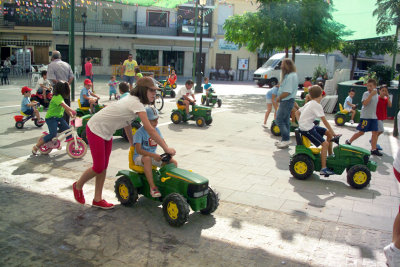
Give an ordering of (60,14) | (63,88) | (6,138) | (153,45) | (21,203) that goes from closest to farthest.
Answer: (21,203)
(63,88)
(6,138)
(60,14)
(153,45)

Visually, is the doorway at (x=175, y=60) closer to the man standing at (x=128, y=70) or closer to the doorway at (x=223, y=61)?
the doorway at (x=223, y=61)

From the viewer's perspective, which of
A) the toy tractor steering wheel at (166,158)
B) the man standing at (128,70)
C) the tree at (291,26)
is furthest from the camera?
the tree at (291,26)

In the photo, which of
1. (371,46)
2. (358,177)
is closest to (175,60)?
(371,46)

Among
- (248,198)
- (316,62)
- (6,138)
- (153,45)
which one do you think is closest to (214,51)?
(153,45)

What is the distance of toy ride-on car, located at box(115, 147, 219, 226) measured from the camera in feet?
14.7

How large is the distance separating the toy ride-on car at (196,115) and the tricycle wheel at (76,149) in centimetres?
438

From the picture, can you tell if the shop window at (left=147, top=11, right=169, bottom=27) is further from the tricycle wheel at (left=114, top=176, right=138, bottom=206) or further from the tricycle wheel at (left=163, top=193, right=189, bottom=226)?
the tricycle wheel at (left=163, top=193, right=189, bottom=226)

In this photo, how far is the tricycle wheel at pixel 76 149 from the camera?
24.0ft

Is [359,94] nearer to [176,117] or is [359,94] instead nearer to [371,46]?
[176,117]

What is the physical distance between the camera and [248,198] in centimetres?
565

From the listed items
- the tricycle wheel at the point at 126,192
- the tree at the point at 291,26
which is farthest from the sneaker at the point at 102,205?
the tree at the point at 291,26

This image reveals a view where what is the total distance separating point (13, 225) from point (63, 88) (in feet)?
10.9

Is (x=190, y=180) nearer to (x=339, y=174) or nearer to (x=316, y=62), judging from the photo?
(x=339, y=174)

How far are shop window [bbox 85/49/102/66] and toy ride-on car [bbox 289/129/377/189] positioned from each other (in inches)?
1348
